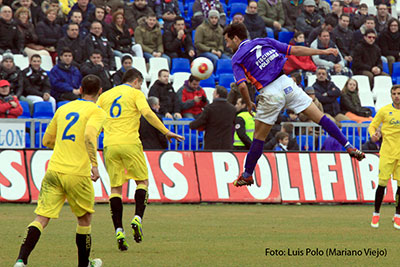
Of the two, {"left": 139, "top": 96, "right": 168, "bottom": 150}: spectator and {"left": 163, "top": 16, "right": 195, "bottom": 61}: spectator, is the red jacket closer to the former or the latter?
{"left": 139, "top": 96, "right": 168, "bottom": 150}: spectator

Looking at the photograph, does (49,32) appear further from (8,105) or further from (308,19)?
(308,19)

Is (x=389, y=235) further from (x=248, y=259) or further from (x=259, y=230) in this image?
(x=248, y=259)

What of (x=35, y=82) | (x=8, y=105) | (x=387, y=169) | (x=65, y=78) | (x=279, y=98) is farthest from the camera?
(x=65, y=78)

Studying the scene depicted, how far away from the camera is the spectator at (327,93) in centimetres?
2097

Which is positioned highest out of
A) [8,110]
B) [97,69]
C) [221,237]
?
[97,69]

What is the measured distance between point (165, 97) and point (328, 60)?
6454mm

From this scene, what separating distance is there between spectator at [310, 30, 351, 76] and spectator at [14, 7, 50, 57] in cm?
778

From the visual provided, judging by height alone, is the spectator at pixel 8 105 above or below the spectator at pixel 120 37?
below

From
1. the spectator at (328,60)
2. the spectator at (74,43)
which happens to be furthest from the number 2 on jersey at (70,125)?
the spectator at (328,60)

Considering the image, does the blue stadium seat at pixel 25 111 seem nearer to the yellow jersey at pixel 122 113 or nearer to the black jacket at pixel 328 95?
the black jacket at pixel 328 95

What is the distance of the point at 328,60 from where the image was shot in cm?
2372

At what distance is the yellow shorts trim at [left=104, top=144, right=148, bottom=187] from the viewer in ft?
34.7

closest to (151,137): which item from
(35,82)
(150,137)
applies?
(150,137)

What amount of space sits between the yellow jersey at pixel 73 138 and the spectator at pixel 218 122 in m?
9.10
